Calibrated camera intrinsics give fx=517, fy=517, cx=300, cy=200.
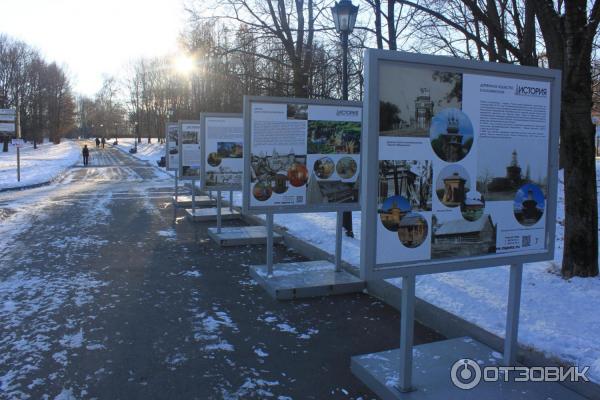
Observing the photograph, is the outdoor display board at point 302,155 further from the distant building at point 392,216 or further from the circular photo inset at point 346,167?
the distant building at point 392,216

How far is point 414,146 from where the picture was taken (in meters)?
3.17

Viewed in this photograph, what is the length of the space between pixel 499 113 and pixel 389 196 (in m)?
0.99

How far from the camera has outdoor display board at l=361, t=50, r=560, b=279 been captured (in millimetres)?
3098

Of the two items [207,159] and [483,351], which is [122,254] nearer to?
[207,159]

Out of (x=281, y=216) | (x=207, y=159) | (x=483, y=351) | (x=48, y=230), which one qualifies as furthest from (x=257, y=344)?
(x=48, y=230)

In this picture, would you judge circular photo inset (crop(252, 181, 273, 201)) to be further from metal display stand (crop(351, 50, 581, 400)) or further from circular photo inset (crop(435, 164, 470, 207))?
circular photo inset (crop(435, 164, 470, 207))

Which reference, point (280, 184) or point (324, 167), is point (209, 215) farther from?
point (324, 167)

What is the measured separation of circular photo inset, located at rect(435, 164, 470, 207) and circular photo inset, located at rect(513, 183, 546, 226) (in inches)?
19.4

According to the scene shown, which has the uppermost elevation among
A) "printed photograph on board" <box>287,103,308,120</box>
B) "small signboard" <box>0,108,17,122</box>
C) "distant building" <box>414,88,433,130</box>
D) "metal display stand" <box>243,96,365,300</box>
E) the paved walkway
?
"small signboard" <box>0,108,17,122</box>

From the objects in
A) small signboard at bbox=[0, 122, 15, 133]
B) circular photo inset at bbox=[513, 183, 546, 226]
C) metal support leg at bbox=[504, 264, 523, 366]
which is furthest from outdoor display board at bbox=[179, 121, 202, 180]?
small signboard at bbox=[0, 122, 15, 133]

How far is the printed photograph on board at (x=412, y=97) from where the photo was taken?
3.09m

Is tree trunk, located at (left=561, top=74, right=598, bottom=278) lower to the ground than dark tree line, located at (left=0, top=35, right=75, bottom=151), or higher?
→ lower

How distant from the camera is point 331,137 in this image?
6352 millimetres

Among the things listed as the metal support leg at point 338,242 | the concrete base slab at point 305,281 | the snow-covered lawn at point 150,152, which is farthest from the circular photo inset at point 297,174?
the snow-covered lawn at point 150,152
